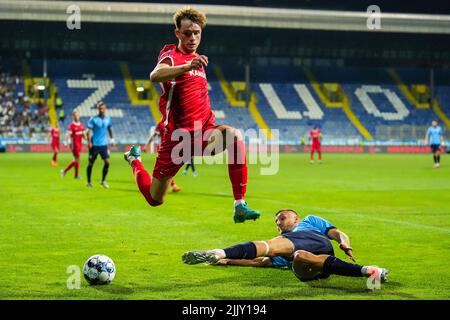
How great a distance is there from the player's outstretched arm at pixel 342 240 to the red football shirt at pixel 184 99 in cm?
205

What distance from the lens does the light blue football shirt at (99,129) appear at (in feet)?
73.8

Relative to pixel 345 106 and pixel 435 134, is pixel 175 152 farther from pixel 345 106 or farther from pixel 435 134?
pixel 345 106

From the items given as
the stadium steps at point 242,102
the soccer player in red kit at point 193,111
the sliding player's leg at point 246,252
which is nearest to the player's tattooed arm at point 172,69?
the soccer player in red kit at point 193,111

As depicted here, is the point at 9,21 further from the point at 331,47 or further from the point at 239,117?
the point at 331,47

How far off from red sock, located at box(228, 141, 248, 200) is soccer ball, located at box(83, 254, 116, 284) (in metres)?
1.73

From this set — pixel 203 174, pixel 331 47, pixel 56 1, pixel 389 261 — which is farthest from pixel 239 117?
pixel 389 261

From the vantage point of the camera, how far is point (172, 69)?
8367mm

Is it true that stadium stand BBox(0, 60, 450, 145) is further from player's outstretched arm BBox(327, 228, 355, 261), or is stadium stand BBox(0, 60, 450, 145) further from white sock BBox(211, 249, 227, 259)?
white sock BBox(211, 249, 227, 259)

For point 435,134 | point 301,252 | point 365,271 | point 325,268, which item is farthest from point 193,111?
point 435,134

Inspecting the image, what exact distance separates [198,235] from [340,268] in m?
4.78

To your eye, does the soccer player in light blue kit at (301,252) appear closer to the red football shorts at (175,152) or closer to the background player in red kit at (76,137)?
the red football shorts at (175,152)

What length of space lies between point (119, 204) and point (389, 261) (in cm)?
923

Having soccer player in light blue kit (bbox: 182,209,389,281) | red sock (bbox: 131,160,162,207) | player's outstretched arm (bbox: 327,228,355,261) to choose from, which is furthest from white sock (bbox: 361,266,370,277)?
red sock (bbox: 131,160,162,207)

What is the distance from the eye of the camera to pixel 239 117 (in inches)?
2532
